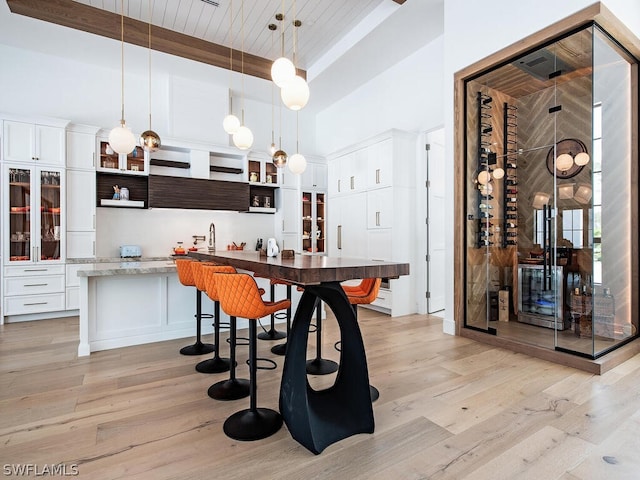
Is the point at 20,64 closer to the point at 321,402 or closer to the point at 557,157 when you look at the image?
the point at 321,402

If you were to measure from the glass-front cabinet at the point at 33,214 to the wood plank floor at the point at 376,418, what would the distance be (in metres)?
2.06

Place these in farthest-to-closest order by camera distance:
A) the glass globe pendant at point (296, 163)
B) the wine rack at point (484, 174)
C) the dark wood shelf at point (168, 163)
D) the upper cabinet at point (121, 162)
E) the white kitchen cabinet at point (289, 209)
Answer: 1. the white kitchen cabinet at point (289, 209)
2. the dark wood shelf at point (168, 163)
3. the upper cabinet at point (121, 162)
4. the glass globe pendant at point (296, 163)
5. the wine rack at point (484, 174)

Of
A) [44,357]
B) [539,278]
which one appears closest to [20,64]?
[44,357]

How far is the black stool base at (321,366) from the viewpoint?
9.36 ft

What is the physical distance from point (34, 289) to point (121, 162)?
2.12 m

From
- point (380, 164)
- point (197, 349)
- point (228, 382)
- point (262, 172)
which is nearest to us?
point (228, 382)

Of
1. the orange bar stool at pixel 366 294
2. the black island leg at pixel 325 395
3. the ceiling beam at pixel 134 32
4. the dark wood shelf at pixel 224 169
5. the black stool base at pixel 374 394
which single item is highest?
the ceiling beam at pixel 134 32

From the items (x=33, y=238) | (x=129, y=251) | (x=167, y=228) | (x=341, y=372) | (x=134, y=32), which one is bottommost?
(x=341, y=372)

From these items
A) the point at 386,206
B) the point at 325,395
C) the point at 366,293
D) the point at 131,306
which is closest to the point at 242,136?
the point at 131,306

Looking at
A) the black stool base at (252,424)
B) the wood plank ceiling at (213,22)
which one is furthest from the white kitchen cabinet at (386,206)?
the black stool base at (252,424)

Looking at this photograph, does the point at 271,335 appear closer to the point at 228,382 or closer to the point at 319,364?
the point at 319,364

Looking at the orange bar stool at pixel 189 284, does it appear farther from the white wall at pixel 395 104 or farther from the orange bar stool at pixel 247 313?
the white wall at pixel 395 104

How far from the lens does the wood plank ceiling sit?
4.48 m

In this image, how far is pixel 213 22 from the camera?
16.2 ft
